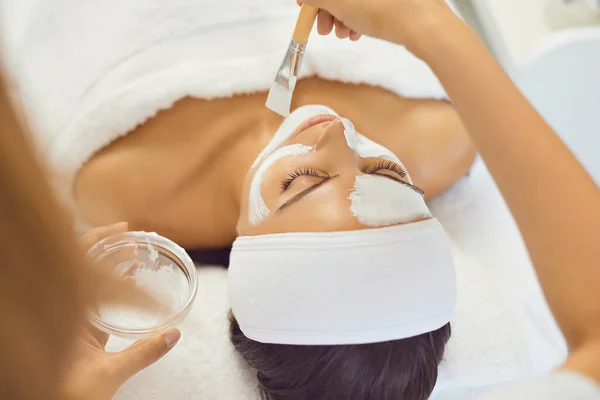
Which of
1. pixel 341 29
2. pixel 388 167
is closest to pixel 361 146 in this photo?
pixel 388 167

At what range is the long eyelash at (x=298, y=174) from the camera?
0.77 meters

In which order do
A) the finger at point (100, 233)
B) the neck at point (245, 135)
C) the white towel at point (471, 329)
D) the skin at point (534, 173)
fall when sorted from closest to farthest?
the skin at point (534, 173) → the finger at point (100, 233) → the white towel at point (471, 329) → the neck at point (245, 135)

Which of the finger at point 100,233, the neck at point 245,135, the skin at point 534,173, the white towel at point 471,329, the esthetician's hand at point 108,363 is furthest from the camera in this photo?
the neck at point 245,135

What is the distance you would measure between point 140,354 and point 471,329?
0.55 metres

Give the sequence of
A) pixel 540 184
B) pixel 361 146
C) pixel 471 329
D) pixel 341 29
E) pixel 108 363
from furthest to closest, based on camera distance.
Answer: pixel 471 329 < pixel 361 146 < pixel 341 29 < pixel 108 363 < pixel 540 184

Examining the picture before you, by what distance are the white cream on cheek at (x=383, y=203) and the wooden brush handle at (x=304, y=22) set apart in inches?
7.6

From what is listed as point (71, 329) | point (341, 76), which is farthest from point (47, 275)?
point (341, 76)

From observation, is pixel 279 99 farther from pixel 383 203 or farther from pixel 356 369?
pixel 356 369

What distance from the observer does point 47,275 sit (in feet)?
0.80

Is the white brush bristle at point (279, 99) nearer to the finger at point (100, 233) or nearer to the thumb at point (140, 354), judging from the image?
the finger at point (100, 233)

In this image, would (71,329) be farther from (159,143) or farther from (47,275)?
(159,143)

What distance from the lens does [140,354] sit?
0.64 meters

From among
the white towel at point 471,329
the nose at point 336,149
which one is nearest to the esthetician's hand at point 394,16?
the nose at point 336,149

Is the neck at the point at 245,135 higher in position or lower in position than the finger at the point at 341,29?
lower
